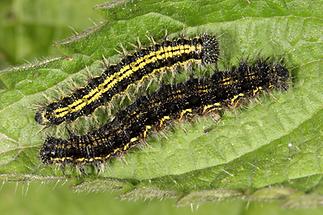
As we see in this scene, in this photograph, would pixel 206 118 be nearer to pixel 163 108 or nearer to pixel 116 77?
pixel 163 108

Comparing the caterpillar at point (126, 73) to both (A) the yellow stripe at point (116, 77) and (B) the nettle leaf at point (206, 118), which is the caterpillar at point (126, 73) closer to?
(A) the yellow stripe at point (116, 77)

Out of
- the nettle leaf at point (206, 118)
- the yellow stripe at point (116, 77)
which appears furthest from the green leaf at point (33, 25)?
the nettle leaf at point (206, 118)

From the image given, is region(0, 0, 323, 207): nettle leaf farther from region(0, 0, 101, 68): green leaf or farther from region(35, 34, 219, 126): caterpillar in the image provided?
region(0, 0, 101, 68): green leaf

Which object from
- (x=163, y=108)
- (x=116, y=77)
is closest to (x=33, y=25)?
(x=116, y=77)

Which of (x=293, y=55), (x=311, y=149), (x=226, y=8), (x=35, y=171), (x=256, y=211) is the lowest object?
(x=256, y=211)

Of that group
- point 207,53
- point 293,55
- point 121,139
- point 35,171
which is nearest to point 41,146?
point 35,171

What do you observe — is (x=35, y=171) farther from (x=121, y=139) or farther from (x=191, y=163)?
(x=191, y=163)
